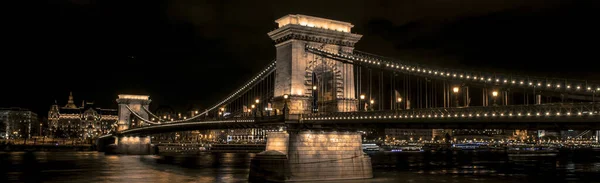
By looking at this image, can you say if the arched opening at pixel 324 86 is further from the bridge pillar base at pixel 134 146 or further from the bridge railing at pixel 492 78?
the bridge pillar base at pixel 134 146

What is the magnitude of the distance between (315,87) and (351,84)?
2849mm

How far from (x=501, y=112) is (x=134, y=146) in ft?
282

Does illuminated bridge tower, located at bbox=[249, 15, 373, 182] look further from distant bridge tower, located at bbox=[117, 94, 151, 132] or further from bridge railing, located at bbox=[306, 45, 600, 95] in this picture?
distant bridge tower, located at bbox=[117, 94, 151, 132]

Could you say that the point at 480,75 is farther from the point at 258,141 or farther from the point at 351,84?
the point at 258,141

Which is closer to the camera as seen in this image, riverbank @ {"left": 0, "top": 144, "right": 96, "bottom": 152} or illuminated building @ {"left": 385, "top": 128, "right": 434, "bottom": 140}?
riverbank @ {"left": 0, "top": 144, "right": 96, "bottom": 152}

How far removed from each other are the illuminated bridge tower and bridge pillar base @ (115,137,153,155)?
60752 mm

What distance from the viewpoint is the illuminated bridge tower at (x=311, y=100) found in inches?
1636

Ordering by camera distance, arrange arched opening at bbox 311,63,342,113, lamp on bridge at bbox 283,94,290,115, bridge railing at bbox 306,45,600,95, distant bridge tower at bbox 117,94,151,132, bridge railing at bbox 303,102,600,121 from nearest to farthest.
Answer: bridge railing at bbox 303,102,600,121
bridge railing at bbox 306,45,600,95
lamp on bridge at bbox 283,94,290,115
arched opening at bbox 311,63,342,113
distant bridge tower at bbox 117,94,151,132

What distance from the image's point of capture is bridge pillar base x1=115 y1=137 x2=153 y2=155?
105250 mm

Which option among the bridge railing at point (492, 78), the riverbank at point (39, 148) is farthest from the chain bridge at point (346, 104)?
the riverbank at point (39, 148)

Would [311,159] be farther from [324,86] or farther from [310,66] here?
[324,86]

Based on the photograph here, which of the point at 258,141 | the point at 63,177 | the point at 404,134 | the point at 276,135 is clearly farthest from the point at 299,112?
the point at 404,134

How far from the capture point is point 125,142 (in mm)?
106938

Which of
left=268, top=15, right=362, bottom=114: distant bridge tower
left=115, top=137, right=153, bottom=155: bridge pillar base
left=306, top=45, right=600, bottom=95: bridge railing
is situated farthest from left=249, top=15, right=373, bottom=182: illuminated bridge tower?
left=115, top=137, right=153, bottom=155: bridge pillar base
